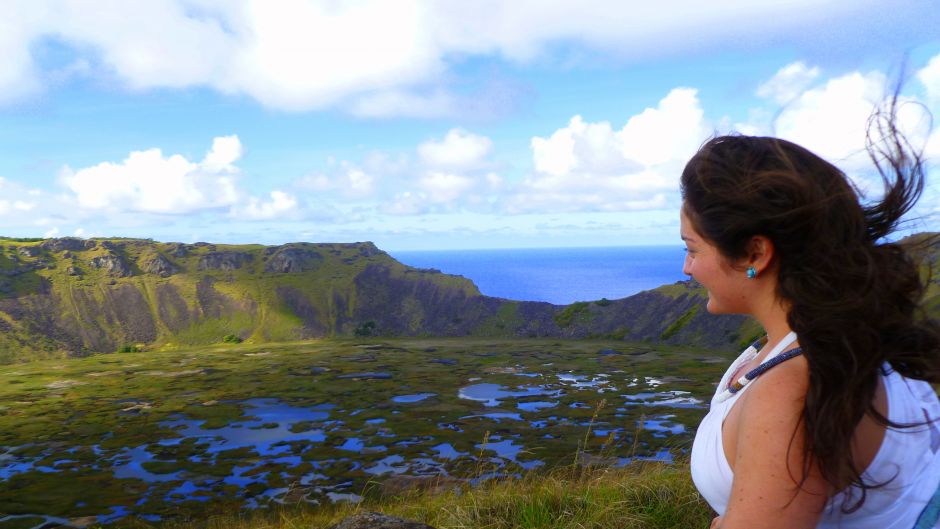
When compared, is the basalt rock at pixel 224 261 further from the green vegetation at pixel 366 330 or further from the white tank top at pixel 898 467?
the white tank top at pixel 898 467

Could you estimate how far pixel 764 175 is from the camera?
2.39 metres

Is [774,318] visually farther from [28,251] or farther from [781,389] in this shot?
[28,251]

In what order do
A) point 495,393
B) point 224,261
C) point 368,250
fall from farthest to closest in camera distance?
point 368,250, point 224,261, point 495,393

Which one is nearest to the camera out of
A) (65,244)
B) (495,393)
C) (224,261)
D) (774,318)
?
(774,318)

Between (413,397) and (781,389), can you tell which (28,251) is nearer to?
(413,397)

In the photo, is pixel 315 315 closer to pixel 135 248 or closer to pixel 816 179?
pixel 135 248

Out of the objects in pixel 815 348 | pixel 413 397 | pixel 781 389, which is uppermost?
pixel 815 348

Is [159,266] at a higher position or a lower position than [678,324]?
higher

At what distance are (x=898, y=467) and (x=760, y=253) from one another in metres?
0.90

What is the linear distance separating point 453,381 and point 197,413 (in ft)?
90.2

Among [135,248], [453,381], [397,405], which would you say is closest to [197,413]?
[397,405]

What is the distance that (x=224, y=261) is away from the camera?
171 m

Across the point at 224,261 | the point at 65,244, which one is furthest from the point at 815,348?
the point at 65,244

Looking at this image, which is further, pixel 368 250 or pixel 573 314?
pixel 368 250
